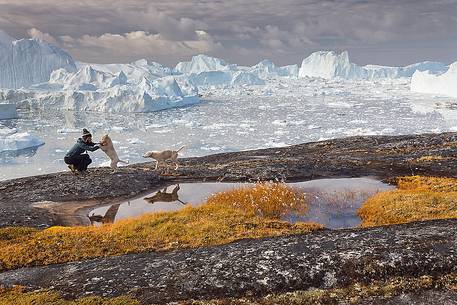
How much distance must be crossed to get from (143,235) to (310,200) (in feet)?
28.4

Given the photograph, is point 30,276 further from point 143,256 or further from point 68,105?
point 68,105

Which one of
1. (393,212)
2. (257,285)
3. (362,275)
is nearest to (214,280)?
(257,285)

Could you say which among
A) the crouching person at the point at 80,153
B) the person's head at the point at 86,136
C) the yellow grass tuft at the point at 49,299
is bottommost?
the yellow grass tuft at the point at 49,299

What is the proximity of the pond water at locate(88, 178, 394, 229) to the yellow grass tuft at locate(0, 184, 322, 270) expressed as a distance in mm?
1822

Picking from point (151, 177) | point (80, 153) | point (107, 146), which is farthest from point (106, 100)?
point (151, 177)

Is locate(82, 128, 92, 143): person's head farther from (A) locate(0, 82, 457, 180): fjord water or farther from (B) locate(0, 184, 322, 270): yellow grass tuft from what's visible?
(A) locate(0, 82, 457, 180): fjord water

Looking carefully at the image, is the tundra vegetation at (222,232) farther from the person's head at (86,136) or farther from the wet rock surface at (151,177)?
the person's head at (86,136)

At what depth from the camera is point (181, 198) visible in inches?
817

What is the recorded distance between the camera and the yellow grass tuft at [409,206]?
16.2 m

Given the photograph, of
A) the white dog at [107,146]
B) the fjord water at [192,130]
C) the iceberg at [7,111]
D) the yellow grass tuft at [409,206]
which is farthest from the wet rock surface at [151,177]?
the iceberg at [7,111]

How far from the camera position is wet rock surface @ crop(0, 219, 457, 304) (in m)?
10.5

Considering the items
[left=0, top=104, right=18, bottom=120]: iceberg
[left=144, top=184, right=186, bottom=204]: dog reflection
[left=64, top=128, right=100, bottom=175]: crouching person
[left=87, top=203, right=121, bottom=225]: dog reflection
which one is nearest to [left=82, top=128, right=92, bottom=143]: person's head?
[left=64, top=128, right=100, bottom=175]: crouching person

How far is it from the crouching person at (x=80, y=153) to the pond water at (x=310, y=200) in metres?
5.02

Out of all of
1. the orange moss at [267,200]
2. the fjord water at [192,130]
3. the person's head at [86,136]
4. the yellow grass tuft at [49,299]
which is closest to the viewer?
the yellow grass tuft at [49,299]
